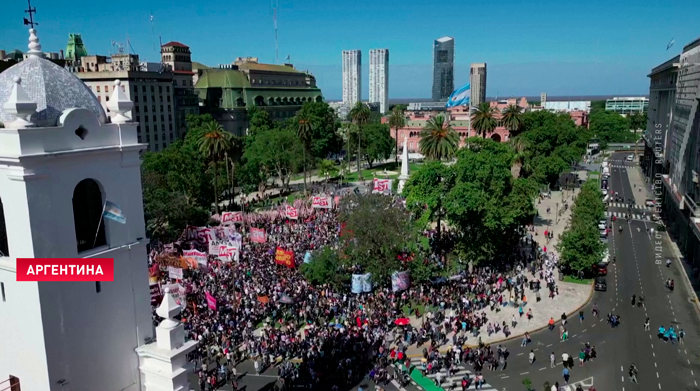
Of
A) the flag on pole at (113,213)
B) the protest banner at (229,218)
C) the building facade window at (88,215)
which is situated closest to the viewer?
the building facade window at (88,215)

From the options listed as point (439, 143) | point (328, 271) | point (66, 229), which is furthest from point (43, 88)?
point (439, 143)

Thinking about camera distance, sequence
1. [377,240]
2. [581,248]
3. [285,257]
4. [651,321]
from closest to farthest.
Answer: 1. [651,321]
2. [377,240]
3. [285,257]
4. [581,248]

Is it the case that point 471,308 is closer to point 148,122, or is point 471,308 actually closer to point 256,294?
point 256,294

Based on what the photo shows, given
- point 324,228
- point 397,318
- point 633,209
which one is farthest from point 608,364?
point 633,209

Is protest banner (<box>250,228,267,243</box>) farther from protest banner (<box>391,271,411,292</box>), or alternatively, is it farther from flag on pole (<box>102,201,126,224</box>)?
flag on pole (<box>102,201,126,224</box>)

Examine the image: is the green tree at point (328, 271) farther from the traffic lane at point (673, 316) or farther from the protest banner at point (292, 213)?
the traffic lane at point (673, 316)

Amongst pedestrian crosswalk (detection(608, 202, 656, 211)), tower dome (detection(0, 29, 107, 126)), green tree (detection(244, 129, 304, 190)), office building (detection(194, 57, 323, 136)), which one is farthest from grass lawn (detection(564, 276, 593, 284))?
office building (detection(194, 57, 323, 136))

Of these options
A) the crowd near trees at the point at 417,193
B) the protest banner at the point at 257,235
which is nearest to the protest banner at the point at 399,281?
the crowd near trees at the point at 417,193

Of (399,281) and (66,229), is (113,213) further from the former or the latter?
(399,281)
